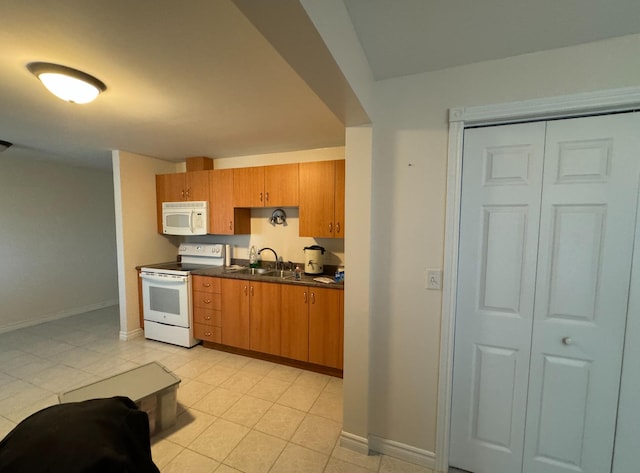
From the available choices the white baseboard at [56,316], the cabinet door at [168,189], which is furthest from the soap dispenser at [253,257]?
the white baseboard at [56,316]

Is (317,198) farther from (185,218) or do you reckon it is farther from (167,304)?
(167,304)

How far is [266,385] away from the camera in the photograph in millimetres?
2422

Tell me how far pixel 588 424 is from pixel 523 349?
448 millimetres

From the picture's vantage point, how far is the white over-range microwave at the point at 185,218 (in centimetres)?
335

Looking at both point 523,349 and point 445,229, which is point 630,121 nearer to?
point 445,229

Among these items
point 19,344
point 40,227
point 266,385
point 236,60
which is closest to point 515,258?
point 236,60

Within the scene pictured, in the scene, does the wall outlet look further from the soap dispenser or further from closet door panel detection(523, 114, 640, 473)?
the soap dispenser

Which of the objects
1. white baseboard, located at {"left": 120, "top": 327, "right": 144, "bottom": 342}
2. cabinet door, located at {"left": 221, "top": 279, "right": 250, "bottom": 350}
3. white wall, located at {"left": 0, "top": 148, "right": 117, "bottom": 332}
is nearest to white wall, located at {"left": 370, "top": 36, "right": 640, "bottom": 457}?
cabinet door, located at {"left": 221, "top": 279, "right": 250, "bottom": 350}

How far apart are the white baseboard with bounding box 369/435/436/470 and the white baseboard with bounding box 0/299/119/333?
491cm

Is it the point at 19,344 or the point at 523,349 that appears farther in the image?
the point at 19,344

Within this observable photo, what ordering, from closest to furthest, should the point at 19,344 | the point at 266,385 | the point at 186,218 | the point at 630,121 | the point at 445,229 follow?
the point at 630,121, the point at 445,229, the point at 266,385, the point at 19,344, the point at 186,218

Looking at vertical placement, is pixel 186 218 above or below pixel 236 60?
below

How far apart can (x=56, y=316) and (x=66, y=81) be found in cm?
418

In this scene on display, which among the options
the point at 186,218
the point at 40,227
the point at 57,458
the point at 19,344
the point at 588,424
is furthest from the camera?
the point at 40,227
